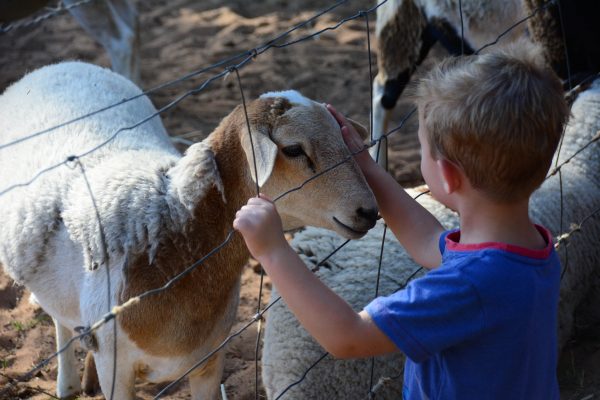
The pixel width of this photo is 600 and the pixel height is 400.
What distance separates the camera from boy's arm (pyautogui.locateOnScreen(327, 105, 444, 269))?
198 centimetres

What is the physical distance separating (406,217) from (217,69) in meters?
4.46

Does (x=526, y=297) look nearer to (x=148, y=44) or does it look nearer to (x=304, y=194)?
(x=304, y=194)

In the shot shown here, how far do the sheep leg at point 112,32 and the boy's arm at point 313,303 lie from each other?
4.01 metres

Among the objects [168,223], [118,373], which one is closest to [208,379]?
[118,373]

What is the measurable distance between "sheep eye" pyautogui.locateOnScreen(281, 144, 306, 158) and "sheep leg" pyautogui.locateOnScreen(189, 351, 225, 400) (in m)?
0.76

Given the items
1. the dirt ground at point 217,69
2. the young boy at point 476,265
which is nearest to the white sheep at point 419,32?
the dirt ground at point 217,69

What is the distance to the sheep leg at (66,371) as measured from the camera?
3.05 m

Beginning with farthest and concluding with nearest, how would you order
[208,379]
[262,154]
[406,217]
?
[208,379] < [262,154] < [406,217]

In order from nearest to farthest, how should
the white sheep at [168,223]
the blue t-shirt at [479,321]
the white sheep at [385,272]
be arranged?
the blue t-shirt at [479,321], the white sheep at [168,223], the white sheep at [385,272]

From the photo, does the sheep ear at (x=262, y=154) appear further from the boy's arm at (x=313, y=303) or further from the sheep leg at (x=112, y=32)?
the sheep leg at (x=112, y=32)

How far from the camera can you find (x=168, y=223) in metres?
2.35

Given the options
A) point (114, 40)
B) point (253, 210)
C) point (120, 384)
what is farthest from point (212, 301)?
point (114, 40)

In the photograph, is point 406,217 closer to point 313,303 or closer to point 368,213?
point 368,213

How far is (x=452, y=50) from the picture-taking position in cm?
469
